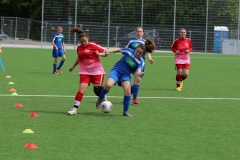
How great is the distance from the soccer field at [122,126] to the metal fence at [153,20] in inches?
1302

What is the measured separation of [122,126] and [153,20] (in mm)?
41247

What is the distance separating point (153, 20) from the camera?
50844 millimetres

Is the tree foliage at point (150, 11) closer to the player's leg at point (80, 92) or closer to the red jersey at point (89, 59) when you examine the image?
the red jersey at point (89, 59)

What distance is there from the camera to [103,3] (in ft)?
167

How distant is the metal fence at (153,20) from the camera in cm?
4984

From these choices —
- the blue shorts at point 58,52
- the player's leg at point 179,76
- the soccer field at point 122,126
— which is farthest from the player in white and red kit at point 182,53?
the blue shorts at point 58,52

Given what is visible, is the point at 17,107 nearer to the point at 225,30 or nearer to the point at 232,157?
the point at 232,157

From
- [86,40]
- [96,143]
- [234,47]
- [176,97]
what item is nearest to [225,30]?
[234,47]

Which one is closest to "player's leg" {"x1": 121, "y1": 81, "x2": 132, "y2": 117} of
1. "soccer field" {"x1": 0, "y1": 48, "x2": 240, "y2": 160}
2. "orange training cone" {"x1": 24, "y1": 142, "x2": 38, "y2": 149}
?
"soccer field" {"x1": 0, "y1": 48, "x2": 240, "y2": 160}

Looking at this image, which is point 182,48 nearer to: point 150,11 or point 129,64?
point 129,64

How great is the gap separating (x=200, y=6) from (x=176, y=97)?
36331mm

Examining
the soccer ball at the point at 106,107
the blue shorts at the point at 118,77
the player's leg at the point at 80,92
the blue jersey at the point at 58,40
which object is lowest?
the soccer ball at the point at 106,107

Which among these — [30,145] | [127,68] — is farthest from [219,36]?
[30,145]

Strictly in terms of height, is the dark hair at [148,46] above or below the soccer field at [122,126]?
above
